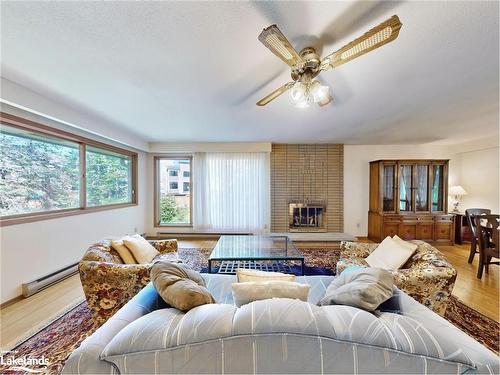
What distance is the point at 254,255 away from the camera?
2.77 m

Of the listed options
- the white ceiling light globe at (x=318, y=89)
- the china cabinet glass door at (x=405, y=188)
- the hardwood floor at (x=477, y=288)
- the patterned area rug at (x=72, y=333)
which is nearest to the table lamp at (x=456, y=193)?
the china cabinet glass door at (x=405, y=188)

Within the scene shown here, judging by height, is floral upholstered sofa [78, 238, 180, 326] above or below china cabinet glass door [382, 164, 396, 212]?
below

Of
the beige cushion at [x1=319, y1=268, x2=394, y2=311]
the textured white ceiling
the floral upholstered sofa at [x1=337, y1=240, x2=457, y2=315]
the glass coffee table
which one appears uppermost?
the textured white ceiling

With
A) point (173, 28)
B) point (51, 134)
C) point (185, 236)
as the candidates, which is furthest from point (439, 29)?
point (185, 236)

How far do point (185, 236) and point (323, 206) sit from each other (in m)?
3.33

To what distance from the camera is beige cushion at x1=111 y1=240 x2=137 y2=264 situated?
7.53 ft

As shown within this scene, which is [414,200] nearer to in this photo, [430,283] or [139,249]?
[430,283]

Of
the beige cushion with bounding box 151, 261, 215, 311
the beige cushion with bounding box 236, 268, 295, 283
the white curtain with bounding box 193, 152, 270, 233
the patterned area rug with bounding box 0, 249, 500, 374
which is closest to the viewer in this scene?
the beige cushion with bounding box 151, 261, 215, 311

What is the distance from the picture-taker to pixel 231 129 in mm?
3867

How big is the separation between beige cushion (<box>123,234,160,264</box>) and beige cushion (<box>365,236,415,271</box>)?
7.82ft

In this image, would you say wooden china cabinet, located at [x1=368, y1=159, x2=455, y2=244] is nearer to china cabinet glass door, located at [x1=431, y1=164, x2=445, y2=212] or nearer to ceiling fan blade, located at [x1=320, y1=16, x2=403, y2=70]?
china cabinet glass door, located at [x1=431, y1=164, x2=445, y2=212]

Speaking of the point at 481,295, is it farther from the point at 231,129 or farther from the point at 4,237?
the point at 4,237

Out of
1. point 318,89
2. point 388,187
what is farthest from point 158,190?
point 388,187

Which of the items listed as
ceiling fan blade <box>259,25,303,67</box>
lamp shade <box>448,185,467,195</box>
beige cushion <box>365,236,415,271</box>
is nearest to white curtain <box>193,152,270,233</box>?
beige cushion <box>365,236,415,271</box>
